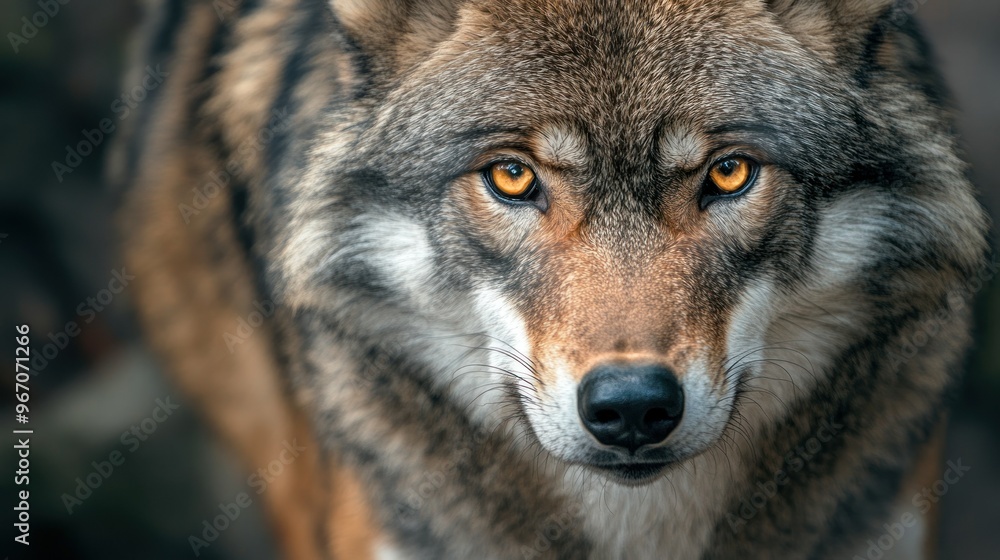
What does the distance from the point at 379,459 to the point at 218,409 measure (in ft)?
4.83

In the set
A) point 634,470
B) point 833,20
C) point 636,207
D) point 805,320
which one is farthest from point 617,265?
point 833,20

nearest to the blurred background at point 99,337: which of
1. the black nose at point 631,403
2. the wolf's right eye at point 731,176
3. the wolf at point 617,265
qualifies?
the wolf at point 617,265

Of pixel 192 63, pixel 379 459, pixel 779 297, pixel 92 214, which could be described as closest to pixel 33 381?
pixel 92 214

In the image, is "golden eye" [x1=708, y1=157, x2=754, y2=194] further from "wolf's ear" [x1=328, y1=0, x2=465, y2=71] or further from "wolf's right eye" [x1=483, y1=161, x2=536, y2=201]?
"wolf's ear" [x1=328, y1=0, x2=465, y2=71]

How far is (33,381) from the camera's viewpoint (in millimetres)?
4348

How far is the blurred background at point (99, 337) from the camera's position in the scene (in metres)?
4.15

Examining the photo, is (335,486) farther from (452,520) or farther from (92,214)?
(92,214)

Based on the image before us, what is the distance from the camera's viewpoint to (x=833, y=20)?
2301mm

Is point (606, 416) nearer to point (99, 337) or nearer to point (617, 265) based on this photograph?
point (617, 265)

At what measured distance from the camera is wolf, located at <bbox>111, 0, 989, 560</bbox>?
212cm

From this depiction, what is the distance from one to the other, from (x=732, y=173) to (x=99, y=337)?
3.76m

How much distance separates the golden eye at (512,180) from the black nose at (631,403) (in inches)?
20.9

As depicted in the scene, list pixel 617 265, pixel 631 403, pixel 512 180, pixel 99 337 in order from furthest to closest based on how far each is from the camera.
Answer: pixel 99 337 → pixel 512 180 → pixel 617 265 → pixel 631 403

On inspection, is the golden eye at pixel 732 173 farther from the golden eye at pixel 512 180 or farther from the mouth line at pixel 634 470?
the mouth line at pixel 634 470
